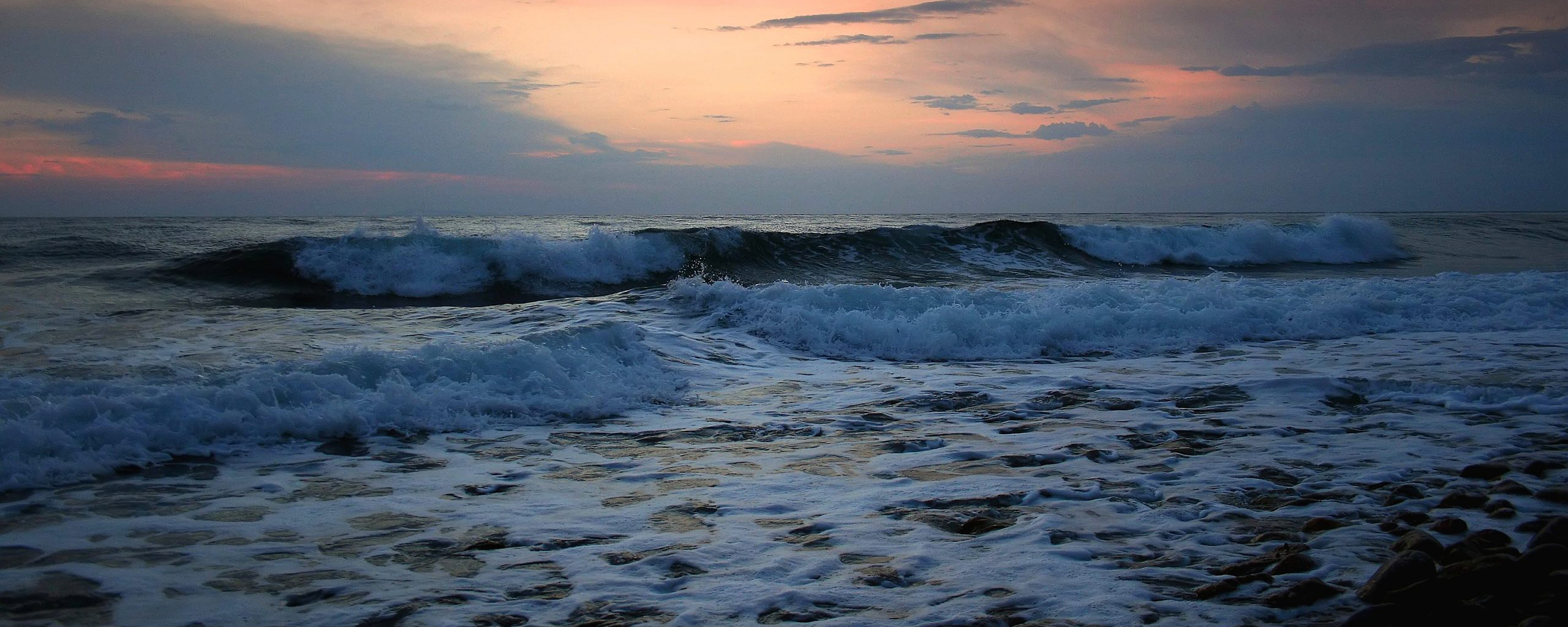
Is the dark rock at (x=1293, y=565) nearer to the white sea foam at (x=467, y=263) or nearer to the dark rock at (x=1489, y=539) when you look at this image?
the dark rock at (x=1489, y=539)

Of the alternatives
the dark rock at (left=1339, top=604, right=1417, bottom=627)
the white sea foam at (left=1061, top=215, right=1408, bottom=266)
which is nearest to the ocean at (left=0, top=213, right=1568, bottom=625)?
the dark rock at (left=1339, top=604, right=1417, bottom=627)

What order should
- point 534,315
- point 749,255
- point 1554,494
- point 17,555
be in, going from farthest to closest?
point 749,255 → point 534,315 → point 1554,494 → point 17,555

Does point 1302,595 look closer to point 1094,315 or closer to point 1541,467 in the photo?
point 1541,467

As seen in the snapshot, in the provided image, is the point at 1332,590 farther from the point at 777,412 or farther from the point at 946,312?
the point at 946,312

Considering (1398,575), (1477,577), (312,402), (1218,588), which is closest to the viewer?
(1477,577)

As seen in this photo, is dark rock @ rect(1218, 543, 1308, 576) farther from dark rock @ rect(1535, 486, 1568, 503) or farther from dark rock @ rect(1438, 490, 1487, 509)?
A: dark rock @ rect(1535, 486, 1568, 503)

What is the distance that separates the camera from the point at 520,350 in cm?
684

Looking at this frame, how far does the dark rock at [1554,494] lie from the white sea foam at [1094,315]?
191 inches

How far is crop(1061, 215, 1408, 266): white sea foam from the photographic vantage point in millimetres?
22591

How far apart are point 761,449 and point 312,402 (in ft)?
9.94

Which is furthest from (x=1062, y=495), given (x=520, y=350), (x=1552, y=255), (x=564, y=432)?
(x=1552, y=255)

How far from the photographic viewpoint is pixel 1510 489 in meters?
3.90

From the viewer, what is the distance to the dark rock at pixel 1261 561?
3070mm

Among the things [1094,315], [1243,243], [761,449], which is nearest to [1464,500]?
[761,449]
